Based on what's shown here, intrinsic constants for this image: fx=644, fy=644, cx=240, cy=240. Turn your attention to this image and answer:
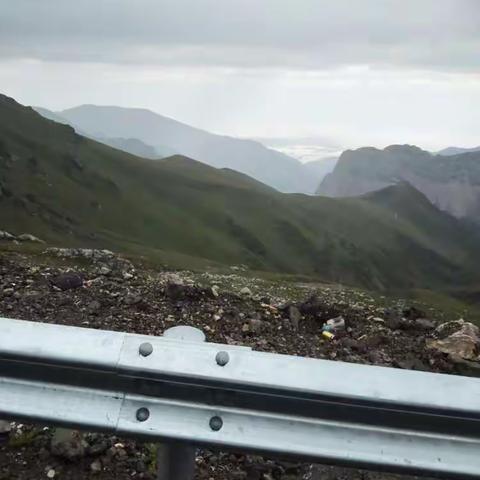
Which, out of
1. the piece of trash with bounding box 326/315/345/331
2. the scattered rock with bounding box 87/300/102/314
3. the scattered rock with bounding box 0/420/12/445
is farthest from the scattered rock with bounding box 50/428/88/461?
the piece of trash with bounding box 326/315/345/331

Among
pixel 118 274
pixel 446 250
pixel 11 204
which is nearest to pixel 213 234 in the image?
pixel 11 204

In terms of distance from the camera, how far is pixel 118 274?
12.3 metres

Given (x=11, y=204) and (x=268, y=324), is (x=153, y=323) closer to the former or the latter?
(x=268, y=324)

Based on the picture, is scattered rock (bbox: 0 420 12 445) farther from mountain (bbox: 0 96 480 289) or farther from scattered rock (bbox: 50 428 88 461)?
mountain (bbox: 0 96 480 289)

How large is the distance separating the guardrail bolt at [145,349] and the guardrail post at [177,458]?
0.51ft

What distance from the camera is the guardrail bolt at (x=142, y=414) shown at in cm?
269

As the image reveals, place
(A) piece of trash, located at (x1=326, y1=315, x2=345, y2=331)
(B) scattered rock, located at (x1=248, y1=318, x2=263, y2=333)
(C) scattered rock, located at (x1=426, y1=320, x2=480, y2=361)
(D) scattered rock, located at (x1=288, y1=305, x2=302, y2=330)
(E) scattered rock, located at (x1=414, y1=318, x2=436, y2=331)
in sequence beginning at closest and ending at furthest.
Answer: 1. (B) scattered rock, located at (x1=248, y1=318, x2=263, y2=333)
2. (C) scattered rock, located at (x1=426, y1=320, x2=480, y2=361)
3. (D) scattered rock, located at (x1=288, y1=305, x2=302, y2=330)
4. (A) piece of trash, located at (x1=326, y1=315, x2=345, y2=331)
5. (E) scattered rock, located at (x1=414, y1=318, x2=436, y2=331)

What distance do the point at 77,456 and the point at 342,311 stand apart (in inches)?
254

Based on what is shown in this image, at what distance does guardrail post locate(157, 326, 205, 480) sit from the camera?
9.34 ft

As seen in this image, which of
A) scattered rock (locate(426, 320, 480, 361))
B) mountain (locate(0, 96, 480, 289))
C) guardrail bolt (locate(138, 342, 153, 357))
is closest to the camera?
guardrail bolt (locate(138, 342, 153, 357))

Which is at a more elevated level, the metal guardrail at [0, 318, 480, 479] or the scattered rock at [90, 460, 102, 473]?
the metal guardrail at [0, 318, 480, 479]

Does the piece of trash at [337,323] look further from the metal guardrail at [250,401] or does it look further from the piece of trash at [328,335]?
the metal guardrail at [250,401]

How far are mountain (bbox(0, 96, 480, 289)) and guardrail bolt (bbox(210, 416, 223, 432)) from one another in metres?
83.7

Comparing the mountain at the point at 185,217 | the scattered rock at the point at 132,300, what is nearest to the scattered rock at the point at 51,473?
the scattered rock at the point at 132,300
